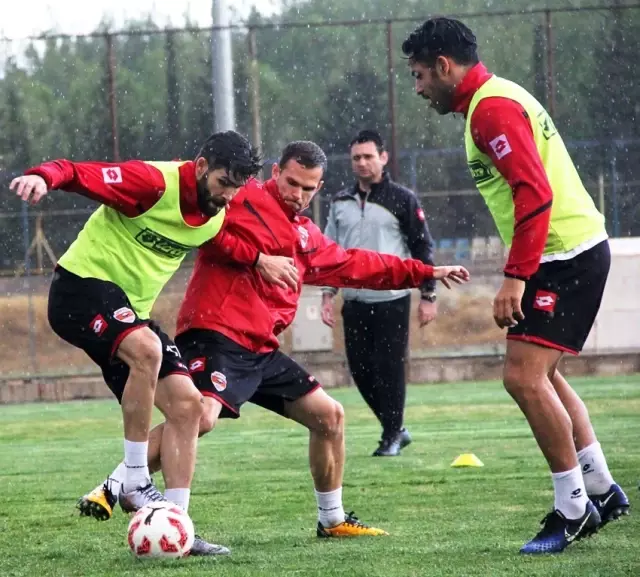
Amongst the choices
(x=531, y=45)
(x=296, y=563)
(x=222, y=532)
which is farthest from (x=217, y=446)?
(x=531, y=45)

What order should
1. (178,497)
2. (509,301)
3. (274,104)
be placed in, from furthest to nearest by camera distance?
(274,104) → (178,497) → (509,301)

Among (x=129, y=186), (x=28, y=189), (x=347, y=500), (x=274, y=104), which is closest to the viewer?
(x=28, y=189)

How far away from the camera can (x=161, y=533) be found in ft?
17.7

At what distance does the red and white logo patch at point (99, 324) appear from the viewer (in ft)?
20.0

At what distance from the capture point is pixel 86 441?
460 inches

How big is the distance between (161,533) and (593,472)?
6.12 ft

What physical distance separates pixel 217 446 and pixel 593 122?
9486mm

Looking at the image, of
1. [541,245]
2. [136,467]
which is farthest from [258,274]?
[541,245]

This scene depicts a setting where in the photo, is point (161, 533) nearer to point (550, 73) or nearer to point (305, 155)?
point (305, 155)

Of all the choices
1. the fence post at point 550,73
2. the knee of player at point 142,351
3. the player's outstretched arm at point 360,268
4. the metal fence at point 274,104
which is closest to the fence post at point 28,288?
the metal fence at point 274,104

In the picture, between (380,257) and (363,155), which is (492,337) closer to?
(363,155)

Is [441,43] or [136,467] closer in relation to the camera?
[441,43]

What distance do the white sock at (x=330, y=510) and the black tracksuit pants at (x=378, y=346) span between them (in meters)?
3.88

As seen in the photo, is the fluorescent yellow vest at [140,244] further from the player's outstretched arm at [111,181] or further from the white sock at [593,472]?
the white sock at [593,472]
